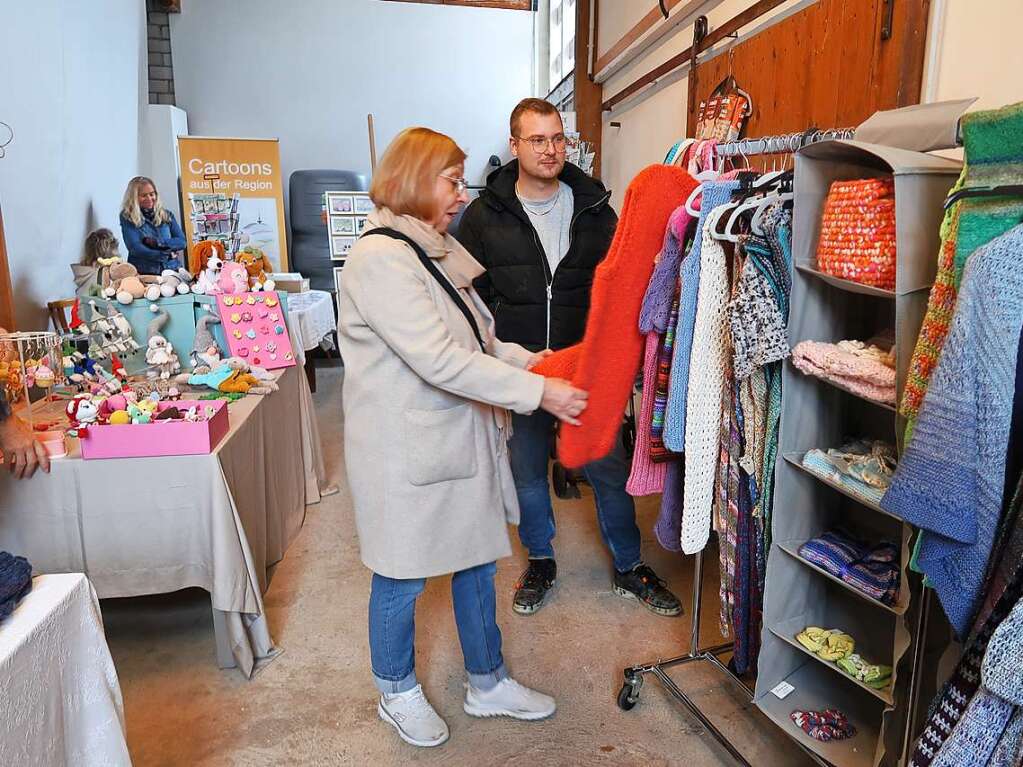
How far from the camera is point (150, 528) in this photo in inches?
76.2

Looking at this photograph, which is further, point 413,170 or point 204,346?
point 204,346

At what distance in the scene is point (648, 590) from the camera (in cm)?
240

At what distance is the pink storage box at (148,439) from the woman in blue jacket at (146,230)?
12.4 feet

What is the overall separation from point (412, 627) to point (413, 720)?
241 mm

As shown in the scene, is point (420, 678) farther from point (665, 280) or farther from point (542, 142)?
point (542, 142)

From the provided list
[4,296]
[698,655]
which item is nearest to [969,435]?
[698,655]

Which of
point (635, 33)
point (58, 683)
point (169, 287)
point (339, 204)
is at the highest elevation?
point (635, 33)

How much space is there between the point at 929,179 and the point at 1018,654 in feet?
2.26

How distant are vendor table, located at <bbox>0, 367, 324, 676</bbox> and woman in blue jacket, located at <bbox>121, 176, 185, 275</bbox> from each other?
12.2 feet

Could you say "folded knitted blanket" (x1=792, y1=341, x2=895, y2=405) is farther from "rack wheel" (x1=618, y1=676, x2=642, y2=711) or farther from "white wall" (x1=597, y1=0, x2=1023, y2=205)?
"rack wheel" (x1=618, y1=676, x2=642, y2=711)

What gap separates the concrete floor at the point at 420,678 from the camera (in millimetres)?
1771

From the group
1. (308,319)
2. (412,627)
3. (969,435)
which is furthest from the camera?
(308,319)

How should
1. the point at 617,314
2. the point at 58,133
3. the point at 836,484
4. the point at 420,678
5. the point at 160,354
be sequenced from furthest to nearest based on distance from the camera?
the point at 58,133, the point at 160,354, the point at 420,678, the point at 617,314, the point at 836,484

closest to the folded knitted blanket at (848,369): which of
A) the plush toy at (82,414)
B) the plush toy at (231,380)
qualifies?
the plush toy at (82,414)
